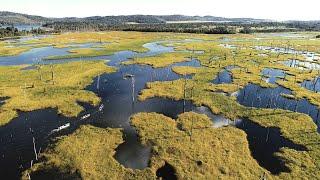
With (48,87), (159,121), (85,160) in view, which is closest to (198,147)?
(159,121)

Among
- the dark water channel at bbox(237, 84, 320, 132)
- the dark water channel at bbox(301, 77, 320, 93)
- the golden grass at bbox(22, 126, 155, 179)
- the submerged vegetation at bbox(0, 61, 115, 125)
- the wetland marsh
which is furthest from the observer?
the dark water channel at bbox(301, 77, 320, 93)

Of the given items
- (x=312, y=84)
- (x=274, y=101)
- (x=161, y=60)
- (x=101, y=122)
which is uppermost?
(x=161, y=60)

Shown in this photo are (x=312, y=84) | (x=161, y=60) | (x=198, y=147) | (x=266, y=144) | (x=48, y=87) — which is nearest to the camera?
(x=198, y=147)

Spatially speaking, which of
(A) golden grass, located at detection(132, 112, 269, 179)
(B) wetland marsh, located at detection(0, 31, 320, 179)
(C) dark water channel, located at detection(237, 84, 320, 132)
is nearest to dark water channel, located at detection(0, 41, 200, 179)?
(B) wetland marsh, located at detection(0, 31, 320, 179)

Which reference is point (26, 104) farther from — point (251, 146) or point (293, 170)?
point (293, 170)

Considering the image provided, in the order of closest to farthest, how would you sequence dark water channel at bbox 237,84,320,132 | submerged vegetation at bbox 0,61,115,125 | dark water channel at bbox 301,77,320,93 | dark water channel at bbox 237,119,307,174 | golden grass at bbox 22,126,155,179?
golden grass at bbox 22,126,155,179 → dark water channel at bbox 237,119,307,174 → submerged vegetation at bbox 0,61,115,125 → dark water channel at bbox 237,84,320,132 → dark water channel at bbox 301,77,320,93

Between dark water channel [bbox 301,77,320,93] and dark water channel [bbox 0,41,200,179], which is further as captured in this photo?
dark water channel [bbox 301,77,320,93]

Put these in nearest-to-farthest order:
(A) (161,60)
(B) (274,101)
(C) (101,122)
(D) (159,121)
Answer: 1. (D) (159,121)
2. (C) (101,122)
3. (B) (274,101)
4. (A) (161,60)

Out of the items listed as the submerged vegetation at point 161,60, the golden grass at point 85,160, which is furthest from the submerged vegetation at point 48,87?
the submerged vegetation at point 161,60

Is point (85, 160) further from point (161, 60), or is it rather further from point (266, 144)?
point (161, 60)

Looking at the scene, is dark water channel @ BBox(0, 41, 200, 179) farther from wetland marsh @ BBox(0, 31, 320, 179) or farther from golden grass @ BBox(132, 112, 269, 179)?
golden grass @ BBox(132, 112, 269, 179)

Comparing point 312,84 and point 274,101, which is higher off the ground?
point 312,84
